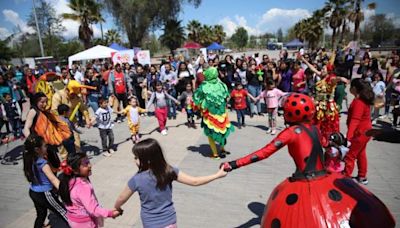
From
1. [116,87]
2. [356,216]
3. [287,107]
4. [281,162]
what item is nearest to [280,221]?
[356,216]

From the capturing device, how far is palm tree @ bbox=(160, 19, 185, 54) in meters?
34.4

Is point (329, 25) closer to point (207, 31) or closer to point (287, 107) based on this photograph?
point (207, 31)

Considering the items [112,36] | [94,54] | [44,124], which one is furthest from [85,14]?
[44,124]

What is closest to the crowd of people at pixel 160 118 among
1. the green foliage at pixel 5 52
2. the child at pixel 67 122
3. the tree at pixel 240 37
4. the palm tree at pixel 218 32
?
the child at pixel 67 122

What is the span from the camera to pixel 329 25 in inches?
1759

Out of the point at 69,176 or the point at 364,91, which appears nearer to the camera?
the point at 69,176

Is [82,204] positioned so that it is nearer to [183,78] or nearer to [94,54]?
[183,78]

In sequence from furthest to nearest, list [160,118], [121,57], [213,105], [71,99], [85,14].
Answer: [85,14]
[121,57]
[160,118]
[71,99]
[213,105]

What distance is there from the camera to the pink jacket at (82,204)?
285 cm

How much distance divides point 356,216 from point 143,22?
31034 millimetres

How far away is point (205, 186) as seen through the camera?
5191 millimetres

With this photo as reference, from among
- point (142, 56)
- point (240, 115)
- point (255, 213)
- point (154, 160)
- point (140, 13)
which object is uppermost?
point (140, 13)

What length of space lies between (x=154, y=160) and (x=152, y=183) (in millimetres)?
202

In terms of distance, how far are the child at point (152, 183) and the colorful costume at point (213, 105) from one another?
11.3 ft
